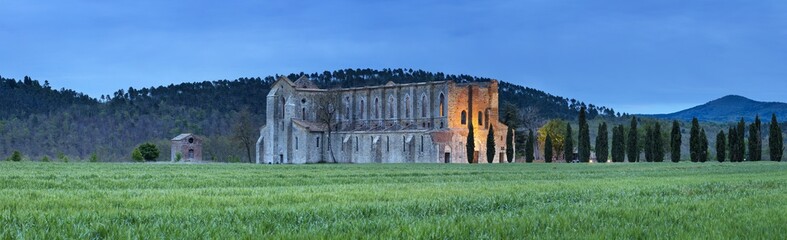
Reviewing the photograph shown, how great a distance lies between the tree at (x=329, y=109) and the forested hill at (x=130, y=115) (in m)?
14.1

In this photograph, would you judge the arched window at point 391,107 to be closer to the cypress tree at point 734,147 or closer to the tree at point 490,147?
the tree at point 490,147

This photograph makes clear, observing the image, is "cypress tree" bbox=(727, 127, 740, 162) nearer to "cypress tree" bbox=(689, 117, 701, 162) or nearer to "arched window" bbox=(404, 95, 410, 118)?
"cypress tree" bbox=(689, 117, 701, 162)

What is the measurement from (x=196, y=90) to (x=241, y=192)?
Answer: 168 m

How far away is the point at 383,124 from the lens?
108062 mm

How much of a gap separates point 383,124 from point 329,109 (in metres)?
7.65

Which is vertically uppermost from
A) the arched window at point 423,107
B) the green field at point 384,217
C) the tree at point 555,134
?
the arched window at point 423,107

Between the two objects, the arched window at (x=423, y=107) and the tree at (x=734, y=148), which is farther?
the arched window at (x=423, y=107)

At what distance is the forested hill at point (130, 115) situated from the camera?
130375mm

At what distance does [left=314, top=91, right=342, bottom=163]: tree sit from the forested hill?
14058mm

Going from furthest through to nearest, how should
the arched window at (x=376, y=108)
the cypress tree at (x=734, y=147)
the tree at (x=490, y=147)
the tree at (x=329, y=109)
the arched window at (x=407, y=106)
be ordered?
the arched window at (x=376, y=108)
the tree at (x=329, y=109)
the arched window at (x=407, y=106)
the tree at (x=490, y=147)
the cypress tree at (x=734, y=147)

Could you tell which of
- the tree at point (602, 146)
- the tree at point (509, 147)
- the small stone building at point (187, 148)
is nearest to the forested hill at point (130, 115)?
the small stone building at point (187, 148)

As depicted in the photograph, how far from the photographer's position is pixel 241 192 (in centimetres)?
2072

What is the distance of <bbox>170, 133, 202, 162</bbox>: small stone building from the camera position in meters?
105

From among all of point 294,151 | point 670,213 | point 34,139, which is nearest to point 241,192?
point 670,213
